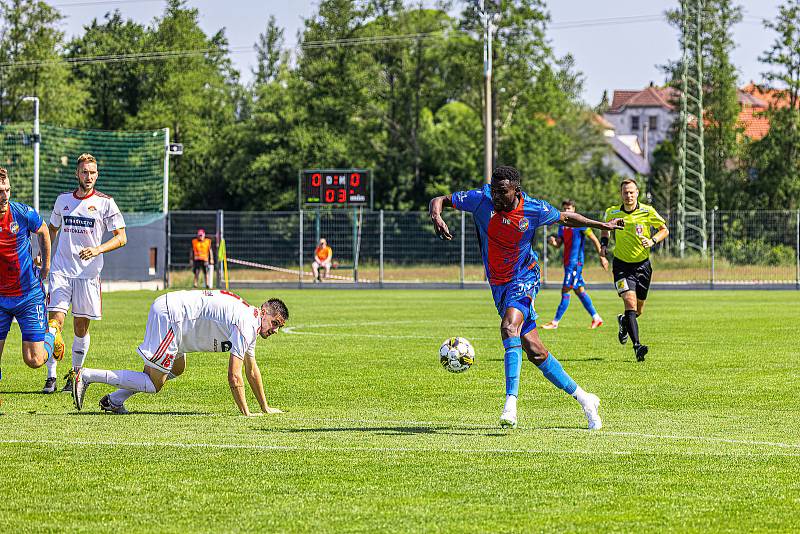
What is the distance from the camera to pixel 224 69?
89.3 metres

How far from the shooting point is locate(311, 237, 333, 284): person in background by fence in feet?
154

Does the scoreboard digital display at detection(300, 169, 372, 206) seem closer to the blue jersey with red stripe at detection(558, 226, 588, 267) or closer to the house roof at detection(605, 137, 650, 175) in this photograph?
the blue jersey with red stripe at detection(558, 226, 588, 267)

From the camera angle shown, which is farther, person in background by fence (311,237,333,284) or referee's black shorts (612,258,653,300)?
person in background by fence (311,237,333,284)

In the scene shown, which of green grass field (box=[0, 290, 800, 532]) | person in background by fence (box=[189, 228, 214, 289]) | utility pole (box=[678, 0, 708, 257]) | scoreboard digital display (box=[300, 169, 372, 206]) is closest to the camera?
green grass field (box=[0, 290, 800, 532])

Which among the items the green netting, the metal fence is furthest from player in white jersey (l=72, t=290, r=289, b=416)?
the green netting

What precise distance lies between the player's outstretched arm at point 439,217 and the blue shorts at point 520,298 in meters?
0.66

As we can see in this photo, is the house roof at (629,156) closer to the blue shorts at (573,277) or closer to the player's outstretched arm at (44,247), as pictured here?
the blue shorts at (573,277)

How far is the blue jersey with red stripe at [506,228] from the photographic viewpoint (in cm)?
991

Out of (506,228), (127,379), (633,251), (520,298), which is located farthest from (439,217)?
(633,251)

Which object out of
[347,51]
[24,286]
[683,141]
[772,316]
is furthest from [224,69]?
[24,286]

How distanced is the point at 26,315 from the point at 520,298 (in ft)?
14.4

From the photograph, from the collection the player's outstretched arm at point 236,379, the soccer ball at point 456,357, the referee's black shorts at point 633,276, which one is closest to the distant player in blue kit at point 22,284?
the player's outstretched arm at point 236,379

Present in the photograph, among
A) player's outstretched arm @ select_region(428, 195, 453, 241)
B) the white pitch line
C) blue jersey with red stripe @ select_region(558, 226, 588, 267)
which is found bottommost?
the white pitch line

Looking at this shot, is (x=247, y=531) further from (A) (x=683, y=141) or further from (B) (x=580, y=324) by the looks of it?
(A) (x=683, y=141)
